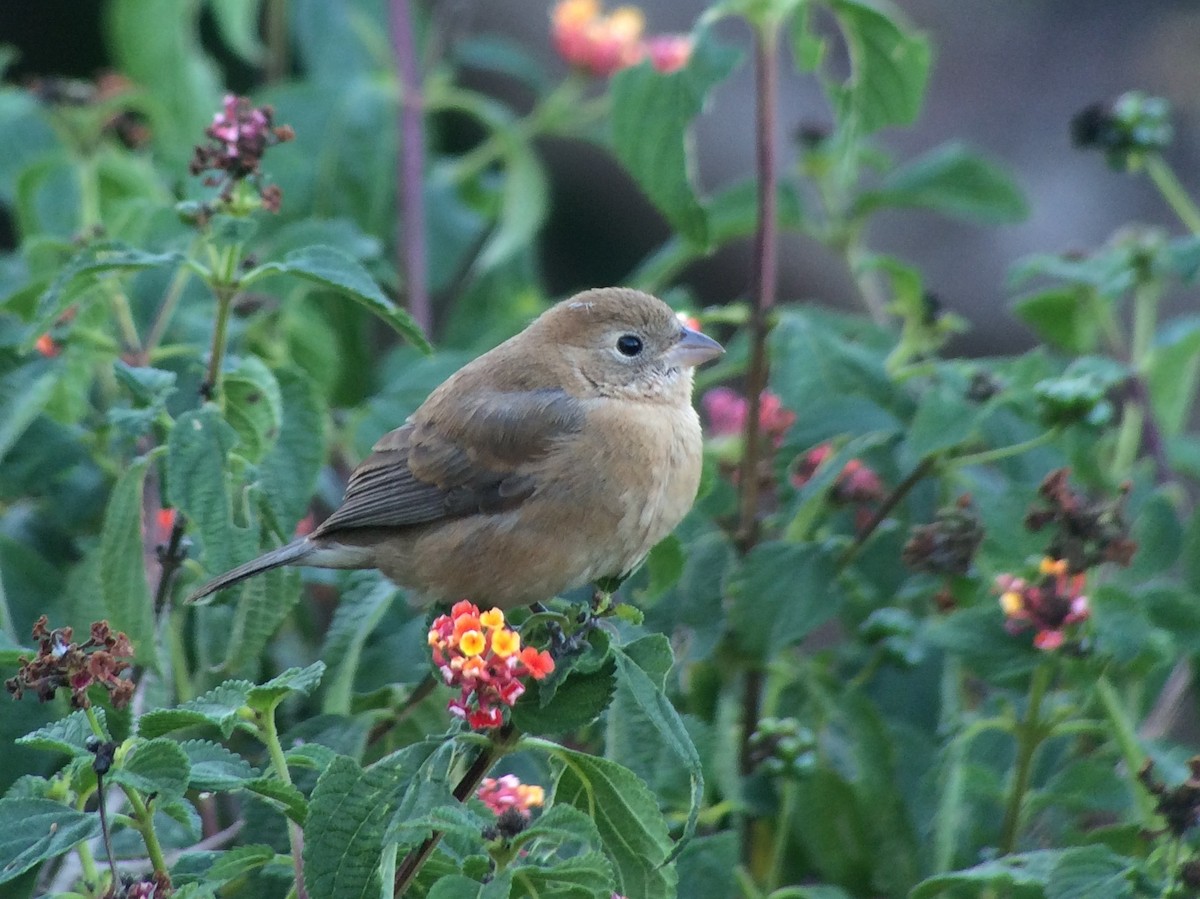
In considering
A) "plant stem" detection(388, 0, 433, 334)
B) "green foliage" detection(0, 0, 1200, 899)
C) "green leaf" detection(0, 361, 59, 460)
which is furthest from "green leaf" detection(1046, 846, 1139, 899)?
"plant stem" detection(388, 0, 433, 334)

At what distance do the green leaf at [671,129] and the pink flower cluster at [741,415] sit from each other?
1.46 ft

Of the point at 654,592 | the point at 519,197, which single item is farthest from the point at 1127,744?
the point at 519,197

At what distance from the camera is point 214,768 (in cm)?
217

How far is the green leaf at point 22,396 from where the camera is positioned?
116 inches

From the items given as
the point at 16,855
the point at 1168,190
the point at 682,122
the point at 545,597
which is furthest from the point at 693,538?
the point at 16,855

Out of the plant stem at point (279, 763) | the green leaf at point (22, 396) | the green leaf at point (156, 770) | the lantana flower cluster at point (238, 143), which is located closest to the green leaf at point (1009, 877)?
the plant stem at point (279, 763)

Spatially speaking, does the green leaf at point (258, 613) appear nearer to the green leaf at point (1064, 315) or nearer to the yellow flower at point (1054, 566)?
the yellow flower at point (1054, 566)

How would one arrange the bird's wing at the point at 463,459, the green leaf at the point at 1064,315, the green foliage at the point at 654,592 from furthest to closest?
the green leaf at the point at 1064,315 → the bird's wing at the point at 463,459 → the green foliage at the point at 654,592

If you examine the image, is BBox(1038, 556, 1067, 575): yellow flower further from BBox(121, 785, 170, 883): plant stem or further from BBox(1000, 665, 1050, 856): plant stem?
BBox(121, 785, 170, 883): plant stem

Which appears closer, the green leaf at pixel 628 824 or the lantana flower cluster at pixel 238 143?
the green leaf at pixel 628 824

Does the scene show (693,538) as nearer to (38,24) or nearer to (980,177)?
(980,177)

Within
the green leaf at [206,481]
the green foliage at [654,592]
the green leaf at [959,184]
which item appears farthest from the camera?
the green leaf at [959,184]

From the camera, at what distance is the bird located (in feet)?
10.1

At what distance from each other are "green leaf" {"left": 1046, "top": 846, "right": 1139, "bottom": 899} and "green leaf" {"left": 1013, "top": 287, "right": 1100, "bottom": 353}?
177 centimetres
